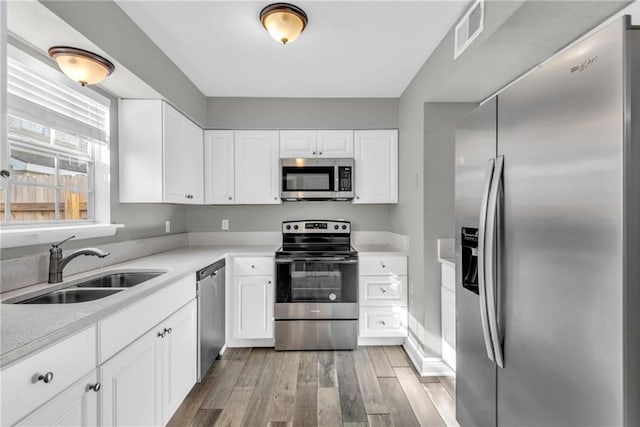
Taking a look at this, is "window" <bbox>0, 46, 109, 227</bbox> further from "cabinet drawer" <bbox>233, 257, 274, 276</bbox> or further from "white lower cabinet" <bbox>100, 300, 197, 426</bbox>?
"cabinet drawer" <bbox>233, 257, 274, 276</bbox>

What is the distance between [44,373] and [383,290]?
2.39 metres

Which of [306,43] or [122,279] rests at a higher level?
[306,43]

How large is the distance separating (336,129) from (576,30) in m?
2.09

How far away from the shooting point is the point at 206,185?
10.5 ft

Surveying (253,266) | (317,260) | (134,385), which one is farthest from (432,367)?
(134,385)

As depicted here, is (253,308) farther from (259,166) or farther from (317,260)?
(259,166)

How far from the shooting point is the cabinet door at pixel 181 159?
242 centimetres

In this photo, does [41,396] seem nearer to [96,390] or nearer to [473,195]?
[96,390]

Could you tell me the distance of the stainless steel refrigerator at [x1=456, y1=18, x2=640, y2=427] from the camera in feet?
2.26

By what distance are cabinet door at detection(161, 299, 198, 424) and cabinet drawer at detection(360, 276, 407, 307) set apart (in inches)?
56.6

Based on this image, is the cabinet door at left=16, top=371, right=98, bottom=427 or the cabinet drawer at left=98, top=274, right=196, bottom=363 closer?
the cabinet door at left=16, top=371, right=98, bottom=427

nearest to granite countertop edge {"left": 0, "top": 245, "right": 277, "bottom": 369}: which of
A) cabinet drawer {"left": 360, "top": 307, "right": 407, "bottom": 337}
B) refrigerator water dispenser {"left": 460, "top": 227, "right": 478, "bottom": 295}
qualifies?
refrigerator water dispenser {"left": 460, "top": 227, "right": 478, "bottom": 295}

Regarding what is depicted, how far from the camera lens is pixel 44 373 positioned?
0.94m

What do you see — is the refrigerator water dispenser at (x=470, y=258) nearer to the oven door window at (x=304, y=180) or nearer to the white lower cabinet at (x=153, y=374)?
the white lower cabinet at (x=153, y=374)
